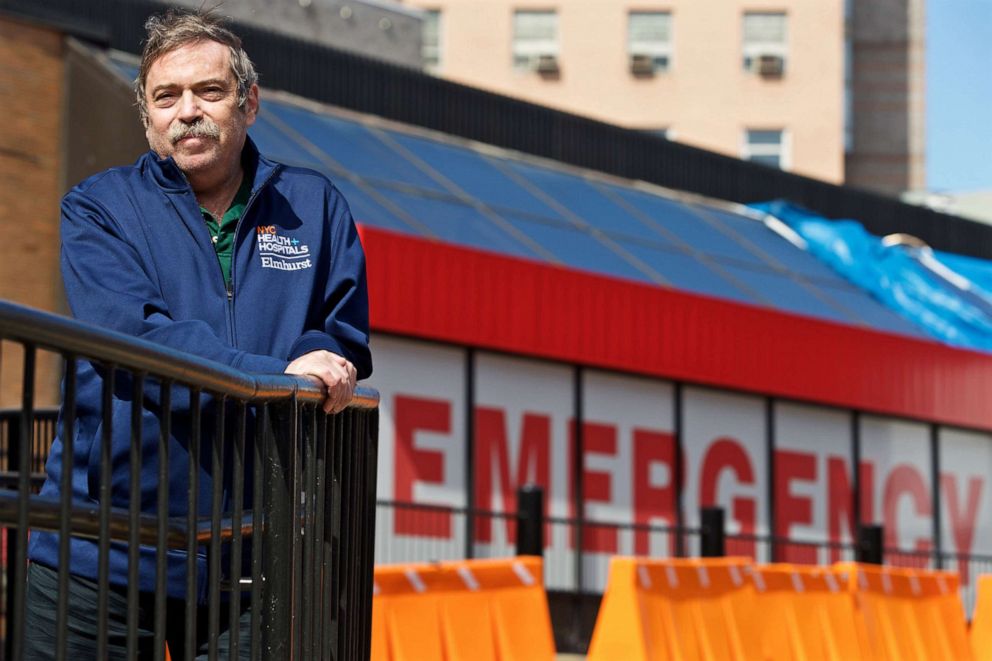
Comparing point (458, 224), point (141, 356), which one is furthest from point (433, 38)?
point (141, 356)

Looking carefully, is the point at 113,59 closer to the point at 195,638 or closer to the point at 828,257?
the point at 828,257

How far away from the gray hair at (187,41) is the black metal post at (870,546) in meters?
15.4

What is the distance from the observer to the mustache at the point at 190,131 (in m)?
4.04

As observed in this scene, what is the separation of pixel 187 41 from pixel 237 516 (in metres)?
1.11

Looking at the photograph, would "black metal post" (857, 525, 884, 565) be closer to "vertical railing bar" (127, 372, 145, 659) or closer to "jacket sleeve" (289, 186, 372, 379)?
"jacket sleeve" (289, 186, 372, 379)

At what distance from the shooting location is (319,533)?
12.7 feet

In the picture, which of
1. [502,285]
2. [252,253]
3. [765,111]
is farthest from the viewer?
[765,111]

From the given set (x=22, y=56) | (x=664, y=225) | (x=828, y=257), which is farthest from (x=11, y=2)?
(x=828, y=257)

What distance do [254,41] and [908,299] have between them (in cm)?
1033

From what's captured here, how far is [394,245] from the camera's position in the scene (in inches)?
749

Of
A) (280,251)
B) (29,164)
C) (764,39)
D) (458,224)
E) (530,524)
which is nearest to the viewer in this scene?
(280,251)

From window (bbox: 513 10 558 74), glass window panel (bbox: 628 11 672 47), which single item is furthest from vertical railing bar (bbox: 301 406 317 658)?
glass window panel (bbox: 628 11 672 47)

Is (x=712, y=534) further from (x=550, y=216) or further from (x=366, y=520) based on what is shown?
(x=366, y=520)

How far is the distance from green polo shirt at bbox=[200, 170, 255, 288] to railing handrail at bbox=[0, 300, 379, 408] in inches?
15.3
